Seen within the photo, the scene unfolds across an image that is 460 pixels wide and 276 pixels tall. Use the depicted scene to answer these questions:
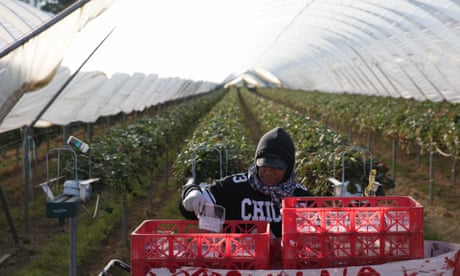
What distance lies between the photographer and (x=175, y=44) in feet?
42.6

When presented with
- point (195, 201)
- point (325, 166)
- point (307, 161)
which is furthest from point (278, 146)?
point (307, 161)

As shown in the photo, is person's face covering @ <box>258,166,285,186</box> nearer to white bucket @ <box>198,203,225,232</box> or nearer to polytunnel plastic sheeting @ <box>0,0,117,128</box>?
white bucket @ <box>198,203,225,232</box>

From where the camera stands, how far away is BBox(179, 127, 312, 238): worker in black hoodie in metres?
3.07

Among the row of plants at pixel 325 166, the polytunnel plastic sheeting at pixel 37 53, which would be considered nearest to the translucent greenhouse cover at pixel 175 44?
the polytunnel plastic sheeting at pixel 37 53

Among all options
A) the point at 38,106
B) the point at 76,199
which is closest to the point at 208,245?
the point at 76,199

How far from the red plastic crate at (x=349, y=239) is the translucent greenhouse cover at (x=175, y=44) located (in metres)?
2.03

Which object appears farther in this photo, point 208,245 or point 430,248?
point 430,248

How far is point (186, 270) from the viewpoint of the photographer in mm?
2326

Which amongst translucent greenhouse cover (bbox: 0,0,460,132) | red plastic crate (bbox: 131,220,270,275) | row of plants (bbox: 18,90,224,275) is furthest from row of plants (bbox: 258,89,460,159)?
red plastic crate (bbox: 131,220,270,275)

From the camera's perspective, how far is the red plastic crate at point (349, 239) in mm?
2414

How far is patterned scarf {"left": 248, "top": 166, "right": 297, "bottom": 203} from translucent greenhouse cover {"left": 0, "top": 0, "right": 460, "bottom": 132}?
1.58 metres

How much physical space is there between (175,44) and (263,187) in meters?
10.1

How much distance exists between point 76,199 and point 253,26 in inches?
551

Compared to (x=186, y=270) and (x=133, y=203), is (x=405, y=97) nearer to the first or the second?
(x=133, y=203)
